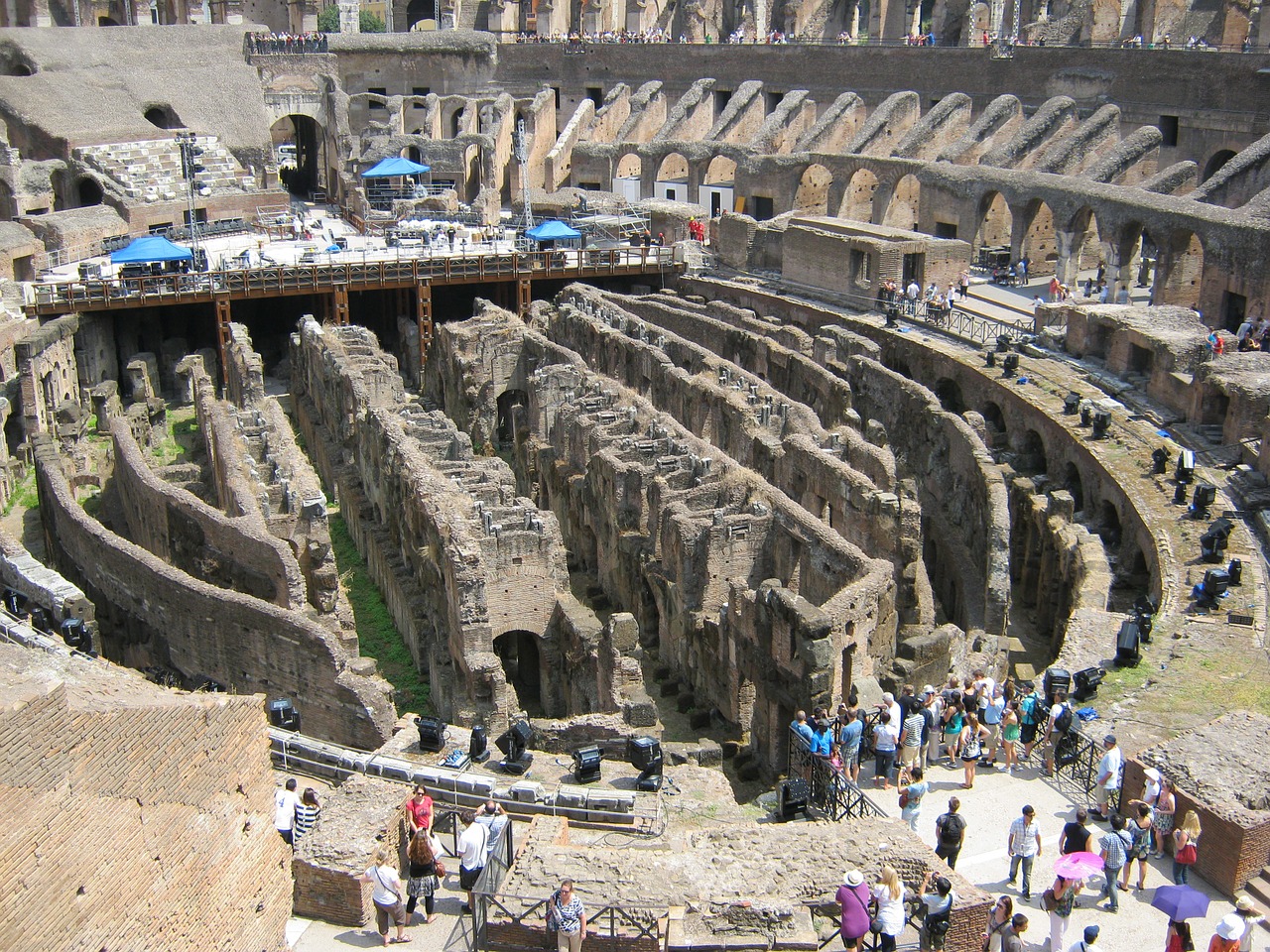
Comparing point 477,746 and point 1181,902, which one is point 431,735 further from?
point 1181,902

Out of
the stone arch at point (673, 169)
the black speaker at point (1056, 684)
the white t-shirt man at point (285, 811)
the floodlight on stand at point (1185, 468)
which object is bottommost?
the black speaker at point (1056, 684)

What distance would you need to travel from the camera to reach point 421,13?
75.4 metres

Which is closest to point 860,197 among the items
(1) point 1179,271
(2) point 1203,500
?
(1) point 1179,271

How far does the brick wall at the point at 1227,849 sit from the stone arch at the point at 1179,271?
25228 millimetres

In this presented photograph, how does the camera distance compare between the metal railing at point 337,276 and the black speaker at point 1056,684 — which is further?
the metal railing at point 337,276

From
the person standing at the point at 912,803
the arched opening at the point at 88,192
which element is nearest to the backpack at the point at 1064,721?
the person standing at the point at 912,803

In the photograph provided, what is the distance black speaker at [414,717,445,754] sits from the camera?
57.9 feet

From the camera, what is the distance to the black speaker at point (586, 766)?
1675 cm

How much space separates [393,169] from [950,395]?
25.4 metres

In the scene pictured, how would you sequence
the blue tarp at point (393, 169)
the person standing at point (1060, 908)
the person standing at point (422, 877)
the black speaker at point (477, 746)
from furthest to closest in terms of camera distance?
1. the blue tarp at point (393, 169)
2. the black speaker at point (477, 746)
3. the person standing at point (422, 877)
4. the person standing at point (1060, 908)

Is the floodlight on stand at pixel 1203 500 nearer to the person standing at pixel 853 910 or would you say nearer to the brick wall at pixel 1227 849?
the brick wall at pixel 1227 849

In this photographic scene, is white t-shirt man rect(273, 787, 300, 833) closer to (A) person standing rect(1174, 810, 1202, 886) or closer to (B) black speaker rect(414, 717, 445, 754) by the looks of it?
(B) black speaker rect(414, 717, 445, 754)

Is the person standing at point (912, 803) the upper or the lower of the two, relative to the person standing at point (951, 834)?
lower

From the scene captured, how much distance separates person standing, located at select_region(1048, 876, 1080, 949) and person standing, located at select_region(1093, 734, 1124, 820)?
2.62m
